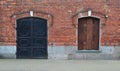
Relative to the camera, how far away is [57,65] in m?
10.1

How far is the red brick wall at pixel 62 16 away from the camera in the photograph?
36.5ft

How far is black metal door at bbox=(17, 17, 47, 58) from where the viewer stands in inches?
444

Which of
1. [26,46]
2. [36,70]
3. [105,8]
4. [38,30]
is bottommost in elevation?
[36,70]

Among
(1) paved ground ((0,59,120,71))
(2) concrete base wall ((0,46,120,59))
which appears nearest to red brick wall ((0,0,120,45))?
(2) concrete base wall ((0,46,120,59))

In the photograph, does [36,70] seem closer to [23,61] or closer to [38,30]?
[23,61]

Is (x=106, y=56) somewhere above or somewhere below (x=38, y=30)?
below

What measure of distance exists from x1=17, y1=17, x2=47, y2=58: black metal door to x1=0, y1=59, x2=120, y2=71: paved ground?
52 cm

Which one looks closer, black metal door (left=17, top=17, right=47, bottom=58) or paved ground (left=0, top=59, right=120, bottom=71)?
paved ground (left=0, top=59, right=120, bottom=71)

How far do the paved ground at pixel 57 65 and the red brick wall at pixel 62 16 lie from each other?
3.13 feet

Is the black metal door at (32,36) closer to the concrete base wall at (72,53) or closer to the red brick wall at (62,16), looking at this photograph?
the red brick wall at (62,16)

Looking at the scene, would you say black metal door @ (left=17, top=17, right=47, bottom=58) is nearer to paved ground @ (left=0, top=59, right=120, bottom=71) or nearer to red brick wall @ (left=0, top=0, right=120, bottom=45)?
red brick wall @ (left=0, top=0, right=120, bottom=45)

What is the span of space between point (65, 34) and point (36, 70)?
264cm

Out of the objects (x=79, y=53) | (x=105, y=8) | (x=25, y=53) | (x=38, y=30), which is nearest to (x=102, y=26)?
(x=105, y=8)

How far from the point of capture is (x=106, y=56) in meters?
11.3
